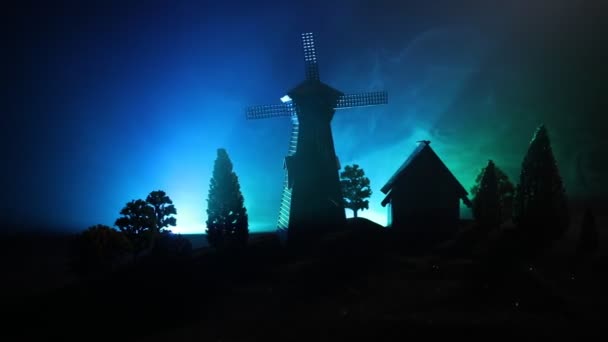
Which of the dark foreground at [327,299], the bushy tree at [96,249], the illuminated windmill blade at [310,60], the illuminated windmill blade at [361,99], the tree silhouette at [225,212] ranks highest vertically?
the illuminated windmill blade at [310,60]

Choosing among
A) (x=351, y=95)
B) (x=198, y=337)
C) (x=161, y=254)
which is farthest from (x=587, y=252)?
(x=161, y=254)

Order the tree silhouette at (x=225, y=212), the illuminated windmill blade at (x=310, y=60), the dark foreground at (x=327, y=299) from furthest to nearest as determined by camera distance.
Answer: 1. the illuminated windmill blade at (x=310, y=60)
2. the tree silhouette at (x=225, y=212)
3. the dark foreground at (x=327, y=299)

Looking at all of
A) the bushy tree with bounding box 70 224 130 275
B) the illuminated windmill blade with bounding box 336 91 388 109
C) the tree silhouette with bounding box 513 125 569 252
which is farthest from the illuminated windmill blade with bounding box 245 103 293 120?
the tree silhouette with bounding box 513 125 569 252

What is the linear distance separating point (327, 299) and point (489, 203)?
14755 millimetres

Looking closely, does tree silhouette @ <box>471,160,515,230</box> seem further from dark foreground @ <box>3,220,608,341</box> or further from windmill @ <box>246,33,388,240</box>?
windmill @ <box>246,33,388,240</box>

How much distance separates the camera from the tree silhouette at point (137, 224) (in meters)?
23.0

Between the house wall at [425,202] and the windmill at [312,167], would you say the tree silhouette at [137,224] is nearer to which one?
the windmill at [312,167]

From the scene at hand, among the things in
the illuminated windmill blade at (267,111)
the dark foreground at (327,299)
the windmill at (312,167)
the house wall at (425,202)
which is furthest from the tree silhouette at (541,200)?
the illuminated windmill blade at (267,111)

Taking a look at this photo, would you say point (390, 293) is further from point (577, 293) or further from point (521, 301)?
point (577, 293)

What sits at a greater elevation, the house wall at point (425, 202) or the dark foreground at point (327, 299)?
the house wall at point (425, 202)

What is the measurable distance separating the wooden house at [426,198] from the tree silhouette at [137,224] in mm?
18117

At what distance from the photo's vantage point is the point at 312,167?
2280 centimetres

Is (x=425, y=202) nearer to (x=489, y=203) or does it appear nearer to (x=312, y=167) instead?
(x=489, y=203)

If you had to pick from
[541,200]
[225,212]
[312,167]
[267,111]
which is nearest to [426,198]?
[541,200]
